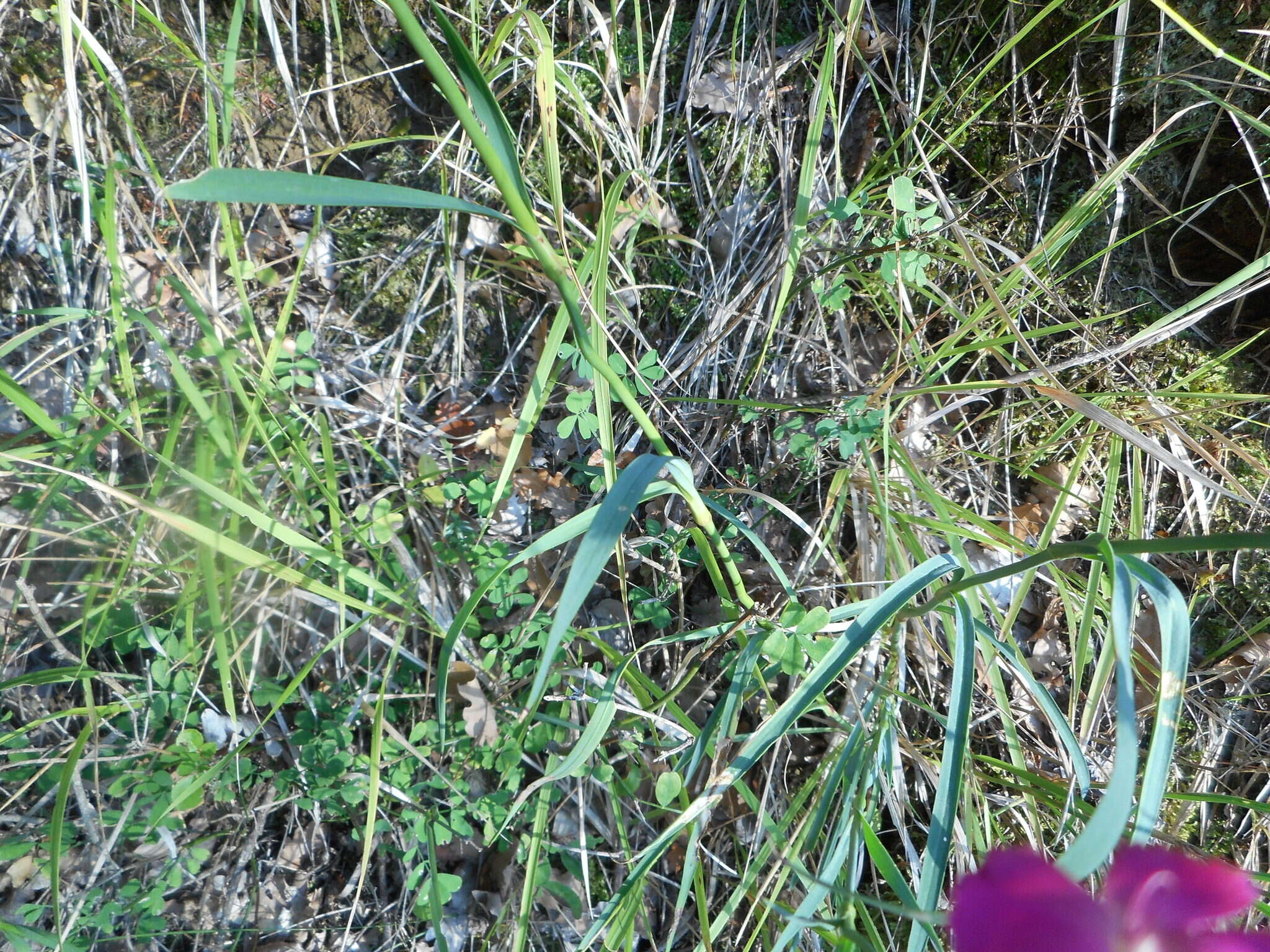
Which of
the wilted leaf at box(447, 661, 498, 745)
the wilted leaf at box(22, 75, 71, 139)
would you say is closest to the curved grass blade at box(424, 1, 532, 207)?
the wilted leaf at box(447, 661, 498, 745)

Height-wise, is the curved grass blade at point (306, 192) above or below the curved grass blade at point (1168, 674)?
above

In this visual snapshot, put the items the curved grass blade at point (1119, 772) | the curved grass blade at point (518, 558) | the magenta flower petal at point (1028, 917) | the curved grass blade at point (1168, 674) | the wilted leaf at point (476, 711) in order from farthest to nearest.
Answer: the wilted leaf at point (476, 711), the curved grass blade at point (518, 558), the curved grass blade at point (1168, 674), the curved grass blade at point (1119, 772), the magenta flower petal at point (1028, 917)

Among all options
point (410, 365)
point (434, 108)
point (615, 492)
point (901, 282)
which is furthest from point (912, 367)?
point (434, 108)

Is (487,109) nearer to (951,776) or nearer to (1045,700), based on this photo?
(951,776)

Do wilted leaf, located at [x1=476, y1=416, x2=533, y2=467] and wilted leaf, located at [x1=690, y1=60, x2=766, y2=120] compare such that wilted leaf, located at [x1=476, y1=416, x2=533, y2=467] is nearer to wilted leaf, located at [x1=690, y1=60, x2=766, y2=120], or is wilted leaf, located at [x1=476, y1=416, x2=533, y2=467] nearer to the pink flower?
wilted leaf, located at [x1=690, y1=60, x2=766, y2=120]

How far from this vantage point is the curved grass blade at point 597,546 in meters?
0.70

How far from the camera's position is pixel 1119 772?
0.55 m

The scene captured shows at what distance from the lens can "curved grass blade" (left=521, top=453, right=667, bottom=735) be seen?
0.70 meters

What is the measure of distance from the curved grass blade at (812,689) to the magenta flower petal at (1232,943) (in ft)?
1.32

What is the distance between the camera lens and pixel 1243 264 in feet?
4.72

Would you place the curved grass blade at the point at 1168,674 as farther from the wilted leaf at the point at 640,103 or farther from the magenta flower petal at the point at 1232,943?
the wilted leaf at the point at 640,103

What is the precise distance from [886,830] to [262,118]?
6.50 ft

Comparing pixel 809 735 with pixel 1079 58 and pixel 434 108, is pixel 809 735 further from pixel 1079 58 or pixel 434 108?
pixel 434 108

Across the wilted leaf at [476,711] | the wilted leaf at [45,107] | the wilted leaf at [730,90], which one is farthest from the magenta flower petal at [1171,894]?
the wilted leaf at [45,107]
